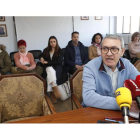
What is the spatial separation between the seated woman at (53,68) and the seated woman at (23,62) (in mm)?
241

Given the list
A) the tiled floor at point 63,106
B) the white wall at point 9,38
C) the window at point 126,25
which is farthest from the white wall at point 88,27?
the tiled floor at point 63,106

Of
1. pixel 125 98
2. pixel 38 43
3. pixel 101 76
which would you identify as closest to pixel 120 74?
pixel 101 76

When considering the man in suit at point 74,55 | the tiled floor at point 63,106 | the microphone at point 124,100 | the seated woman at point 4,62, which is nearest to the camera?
the microphone at point 124,100

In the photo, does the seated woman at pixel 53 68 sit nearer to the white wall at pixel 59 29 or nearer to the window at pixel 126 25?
the white wall at pixel 59 29

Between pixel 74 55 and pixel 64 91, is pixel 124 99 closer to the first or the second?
pixel 64 91

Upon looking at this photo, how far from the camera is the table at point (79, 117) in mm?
849

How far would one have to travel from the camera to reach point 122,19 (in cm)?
544

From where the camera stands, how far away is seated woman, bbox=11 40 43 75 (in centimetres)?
303

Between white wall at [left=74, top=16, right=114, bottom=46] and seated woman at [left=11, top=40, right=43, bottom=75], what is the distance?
2.07 m

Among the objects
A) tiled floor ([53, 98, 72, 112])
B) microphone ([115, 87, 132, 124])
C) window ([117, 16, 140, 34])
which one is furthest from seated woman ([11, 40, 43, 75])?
window ([117, 16, 140, 34])

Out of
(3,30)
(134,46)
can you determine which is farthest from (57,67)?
(134,46)

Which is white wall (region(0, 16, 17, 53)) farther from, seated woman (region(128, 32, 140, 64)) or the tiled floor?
seated woman (region(128, 32, 140, 64))

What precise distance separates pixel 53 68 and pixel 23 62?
0.71m
